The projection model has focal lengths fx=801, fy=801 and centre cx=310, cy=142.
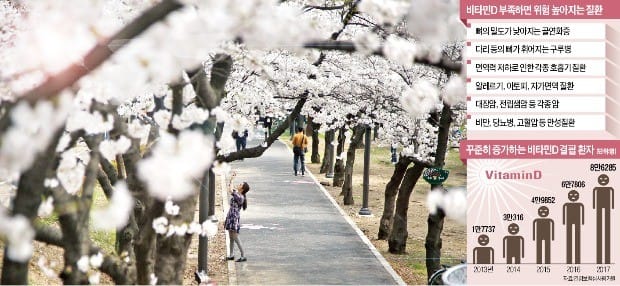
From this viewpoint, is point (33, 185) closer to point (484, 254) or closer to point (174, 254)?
point (174, 254)

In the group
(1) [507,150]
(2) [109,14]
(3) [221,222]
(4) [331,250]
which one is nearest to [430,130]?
(4) [331,250]

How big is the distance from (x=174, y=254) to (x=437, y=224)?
7.37m

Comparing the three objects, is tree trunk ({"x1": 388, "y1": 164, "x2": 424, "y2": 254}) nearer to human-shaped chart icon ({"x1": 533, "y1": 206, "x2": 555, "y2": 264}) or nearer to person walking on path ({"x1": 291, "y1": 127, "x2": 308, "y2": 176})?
human-shaped chart icon ({"x1": 533, "y1": 206, "x2": 555, "y2": 264})

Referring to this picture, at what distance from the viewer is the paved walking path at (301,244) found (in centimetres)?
1408

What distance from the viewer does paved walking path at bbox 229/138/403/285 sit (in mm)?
14078

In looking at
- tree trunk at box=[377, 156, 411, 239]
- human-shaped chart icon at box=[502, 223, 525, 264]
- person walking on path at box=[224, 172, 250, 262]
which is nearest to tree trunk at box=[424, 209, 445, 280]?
person walking on path at box=[224, 172, 250, 262]

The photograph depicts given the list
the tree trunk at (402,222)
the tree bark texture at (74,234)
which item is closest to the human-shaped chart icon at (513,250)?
the tree bark texture at (74,234)

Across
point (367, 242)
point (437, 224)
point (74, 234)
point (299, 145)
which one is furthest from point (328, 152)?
point (74, 234)

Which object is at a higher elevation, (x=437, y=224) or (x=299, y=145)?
(x=299, y=145)

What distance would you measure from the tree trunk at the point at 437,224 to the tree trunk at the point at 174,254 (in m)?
7.16

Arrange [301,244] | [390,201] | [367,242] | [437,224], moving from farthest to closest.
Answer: [390,201] → [367,242] → [301,244] → [437,224]

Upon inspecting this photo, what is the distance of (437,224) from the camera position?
13.5 meters

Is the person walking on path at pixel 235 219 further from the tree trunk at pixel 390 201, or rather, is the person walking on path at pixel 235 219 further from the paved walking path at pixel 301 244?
the tree trunk at pixel 390 201

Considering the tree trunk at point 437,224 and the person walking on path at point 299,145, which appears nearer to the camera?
the tree trunk at point 437,224
